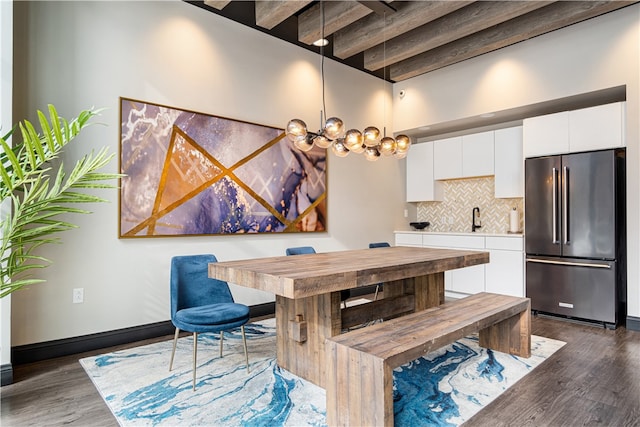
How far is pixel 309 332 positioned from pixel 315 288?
68 centimetres

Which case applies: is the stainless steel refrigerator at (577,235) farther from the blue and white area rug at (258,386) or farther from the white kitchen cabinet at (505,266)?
the blue and white area rug at (258,386)

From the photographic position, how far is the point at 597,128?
3979 mm

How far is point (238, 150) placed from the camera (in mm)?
4121

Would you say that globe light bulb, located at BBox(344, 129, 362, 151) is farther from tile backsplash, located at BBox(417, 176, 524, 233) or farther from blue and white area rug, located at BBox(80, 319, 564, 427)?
tile backsplash, located at BBox(417, 176, 524, 233)

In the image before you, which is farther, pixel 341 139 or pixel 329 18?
pixel 329 18

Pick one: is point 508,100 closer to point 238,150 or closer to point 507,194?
point 507,194

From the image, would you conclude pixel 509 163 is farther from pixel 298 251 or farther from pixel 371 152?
pixel 298 251

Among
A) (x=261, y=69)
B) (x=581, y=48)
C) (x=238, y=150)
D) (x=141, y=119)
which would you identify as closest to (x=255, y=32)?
(x=261, y=69)

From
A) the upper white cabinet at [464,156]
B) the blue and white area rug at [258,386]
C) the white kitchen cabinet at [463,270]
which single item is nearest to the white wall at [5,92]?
the blue and white area rug at [258,386]

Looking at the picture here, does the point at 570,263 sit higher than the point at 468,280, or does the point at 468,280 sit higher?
the point at 570,263

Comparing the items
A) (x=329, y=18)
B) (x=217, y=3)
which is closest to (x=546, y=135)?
(x=329, y=18)

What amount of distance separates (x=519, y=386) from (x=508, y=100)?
3546 mm

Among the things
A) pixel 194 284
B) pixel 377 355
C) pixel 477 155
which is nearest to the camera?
pixel 377 355

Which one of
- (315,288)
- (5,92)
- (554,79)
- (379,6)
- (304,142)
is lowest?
(315,288)
